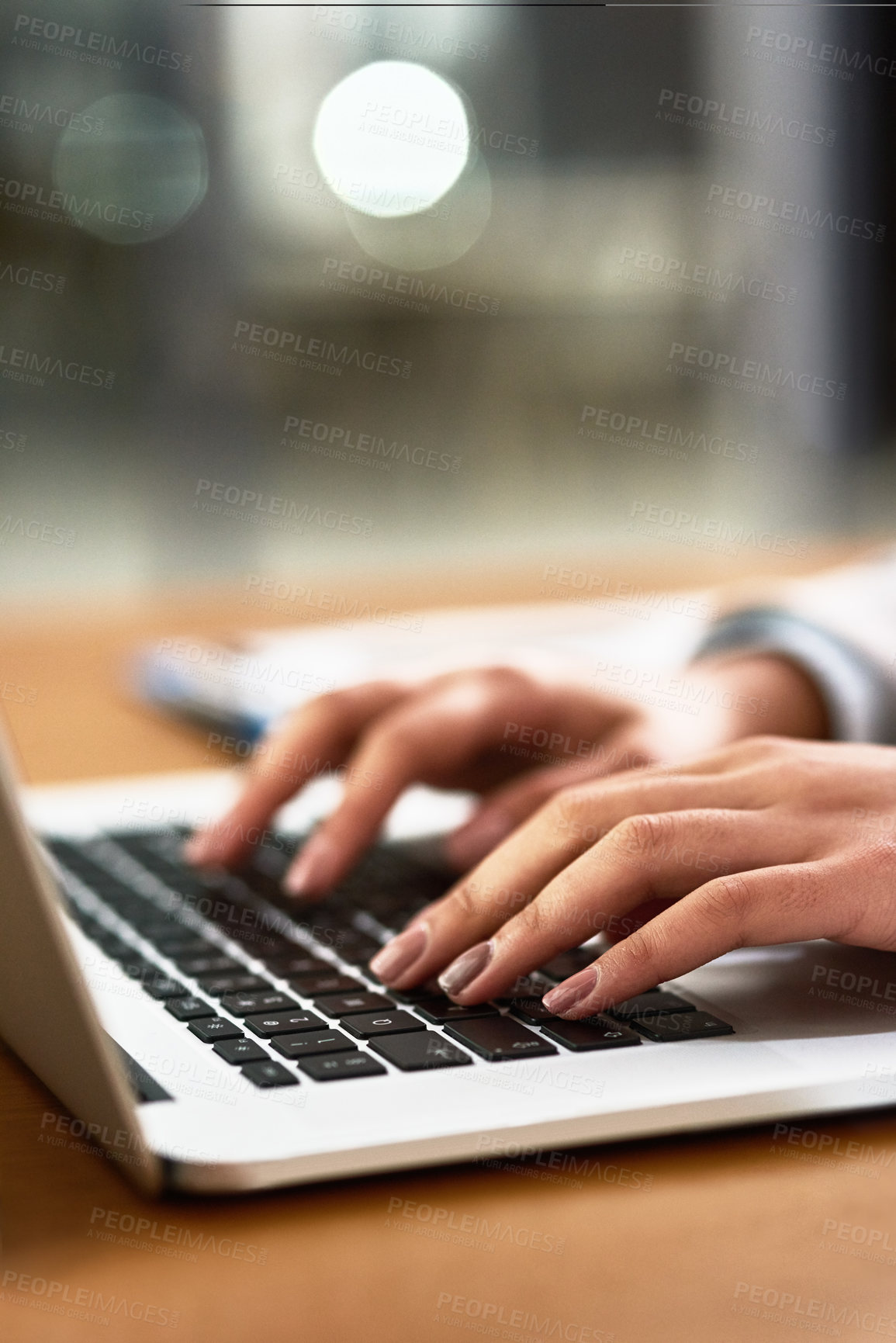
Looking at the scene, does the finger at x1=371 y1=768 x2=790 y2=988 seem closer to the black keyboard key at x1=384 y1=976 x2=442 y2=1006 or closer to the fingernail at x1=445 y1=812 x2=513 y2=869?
the black keyboard key at x1=384 y1=976 x2=442 y2=1006

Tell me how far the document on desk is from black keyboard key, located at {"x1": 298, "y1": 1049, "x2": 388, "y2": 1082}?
44 cm

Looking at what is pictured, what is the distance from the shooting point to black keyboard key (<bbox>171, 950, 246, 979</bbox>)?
1.67 ft

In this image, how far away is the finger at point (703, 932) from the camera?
44 centimetres

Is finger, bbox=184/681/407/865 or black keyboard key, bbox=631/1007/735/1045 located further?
finger, bbox=184/681/407/865

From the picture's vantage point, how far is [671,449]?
135 inches

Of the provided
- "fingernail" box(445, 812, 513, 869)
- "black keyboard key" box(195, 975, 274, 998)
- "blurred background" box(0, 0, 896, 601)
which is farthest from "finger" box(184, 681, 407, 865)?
"blurred background" box(0, 0, 896, 601)

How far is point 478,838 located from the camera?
700 millimetres

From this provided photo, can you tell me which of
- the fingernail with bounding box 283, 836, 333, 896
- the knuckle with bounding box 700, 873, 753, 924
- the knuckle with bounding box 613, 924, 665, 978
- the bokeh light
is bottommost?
the fingernail with bounding box 283, 836, 333, 896

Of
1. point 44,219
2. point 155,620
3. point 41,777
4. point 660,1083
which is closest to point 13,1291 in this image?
point 660,1083

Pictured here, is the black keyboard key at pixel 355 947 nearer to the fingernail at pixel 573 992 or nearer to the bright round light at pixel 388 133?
the fingernail at pixel 573 992

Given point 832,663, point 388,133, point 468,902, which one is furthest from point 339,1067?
point 388,133

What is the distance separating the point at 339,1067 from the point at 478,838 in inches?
12.2

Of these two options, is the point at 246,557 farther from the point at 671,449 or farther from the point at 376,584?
the point at 376,584

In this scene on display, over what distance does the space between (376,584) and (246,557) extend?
164cm
